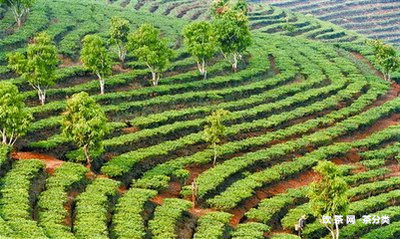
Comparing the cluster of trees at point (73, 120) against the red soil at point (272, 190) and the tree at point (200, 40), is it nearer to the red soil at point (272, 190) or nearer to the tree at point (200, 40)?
the red soil at point (272, 190)

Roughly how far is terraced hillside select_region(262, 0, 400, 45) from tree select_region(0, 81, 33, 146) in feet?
245

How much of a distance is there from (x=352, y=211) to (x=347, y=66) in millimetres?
32409

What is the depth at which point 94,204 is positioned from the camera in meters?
31.2

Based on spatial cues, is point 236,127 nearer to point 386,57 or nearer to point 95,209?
point 95,209

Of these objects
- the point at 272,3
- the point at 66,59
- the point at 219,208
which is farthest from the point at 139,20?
the point at 272,3

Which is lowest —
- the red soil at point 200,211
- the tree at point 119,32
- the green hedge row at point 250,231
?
the red soil at point 200,211

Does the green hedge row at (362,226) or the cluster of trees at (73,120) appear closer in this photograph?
the green hedge row at (362,226)

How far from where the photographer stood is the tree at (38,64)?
148 ft

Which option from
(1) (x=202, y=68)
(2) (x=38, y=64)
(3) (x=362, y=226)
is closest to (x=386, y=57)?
(1) (x=202, y=68)

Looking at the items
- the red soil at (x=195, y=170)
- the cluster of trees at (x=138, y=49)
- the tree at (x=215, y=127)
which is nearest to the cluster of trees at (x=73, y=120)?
the red soil at (x=195, y=170)

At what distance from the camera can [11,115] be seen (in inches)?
1406

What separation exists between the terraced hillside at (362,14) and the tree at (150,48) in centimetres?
5660

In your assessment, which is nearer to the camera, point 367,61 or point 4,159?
point 4,159

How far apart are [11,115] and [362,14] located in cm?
8522
